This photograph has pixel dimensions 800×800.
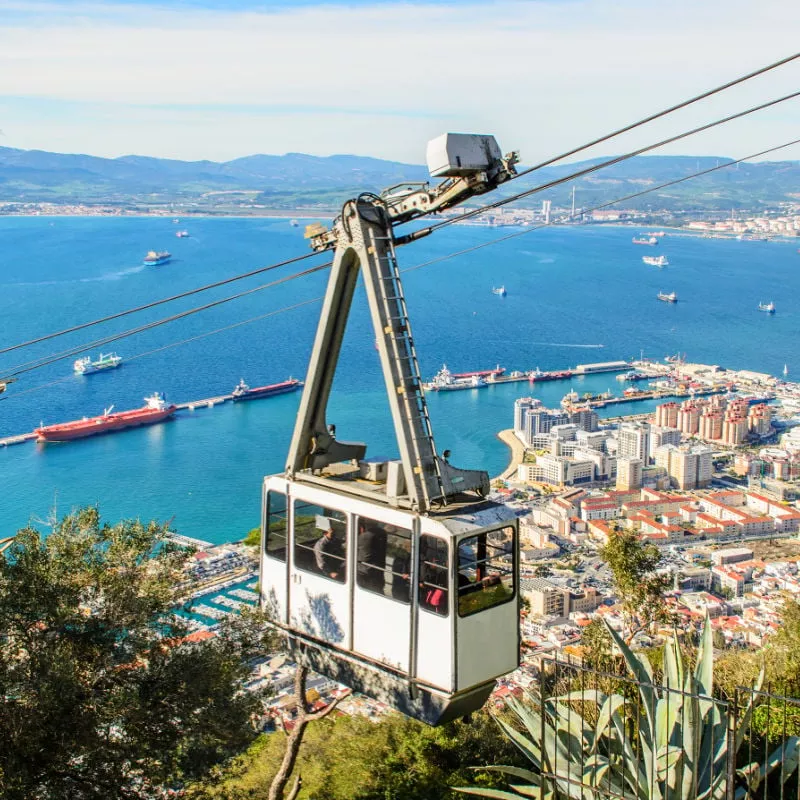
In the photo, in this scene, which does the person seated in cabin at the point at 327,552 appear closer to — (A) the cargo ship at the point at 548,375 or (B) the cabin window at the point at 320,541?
(B) the cabin window at the point at 320,541

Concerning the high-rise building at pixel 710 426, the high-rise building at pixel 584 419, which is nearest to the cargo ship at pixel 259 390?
the high-rise building at pixel 584 419

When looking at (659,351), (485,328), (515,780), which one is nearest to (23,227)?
(485,328)

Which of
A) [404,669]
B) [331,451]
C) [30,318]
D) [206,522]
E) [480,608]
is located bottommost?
[206,522]

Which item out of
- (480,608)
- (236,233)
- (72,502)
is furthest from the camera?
(236,233)

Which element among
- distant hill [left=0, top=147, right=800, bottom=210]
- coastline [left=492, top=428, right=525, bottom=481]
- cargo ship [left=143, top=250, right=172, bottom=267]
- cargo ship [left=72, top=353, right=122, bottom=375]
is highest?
distant hill [left=0, top=147, right=800, bottom=210]

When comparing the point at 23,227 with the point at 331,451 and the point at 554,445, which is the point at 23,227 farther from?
the point at 331,451

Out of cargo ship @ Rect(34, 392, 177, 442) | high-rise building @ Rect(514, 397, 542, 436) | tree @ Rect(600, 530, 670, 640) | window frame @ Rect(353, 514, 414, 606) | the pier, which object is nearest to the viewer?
window frame @ Rect(353, 514, 414, 606)

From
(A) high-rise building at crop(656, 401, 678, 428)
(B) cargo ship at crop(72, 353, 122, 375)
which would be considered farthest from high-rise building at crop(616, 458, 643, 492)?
(B) cargo ship at crop(72, 353, 122, 375)

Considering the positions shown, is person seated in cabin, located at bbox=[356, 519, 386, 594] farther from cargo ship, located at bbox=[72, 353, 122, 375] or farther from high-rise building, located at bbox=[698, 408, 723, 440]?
cargo ship, located at bbox=[72, 353, 122, 375]
